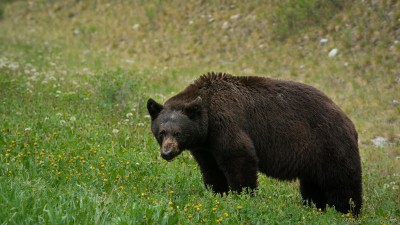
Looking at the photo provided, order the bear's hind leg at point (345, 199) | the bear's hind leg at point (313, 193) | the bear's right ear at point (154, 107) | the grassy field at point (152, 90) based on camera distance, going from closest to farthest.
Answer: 1. the grassy field at point (152, 90)
2. the bear's right ear at point (154, 107)
3. the bear's hind leg at point (345, 199)
4. the bear's hind leg at point (313, 193)

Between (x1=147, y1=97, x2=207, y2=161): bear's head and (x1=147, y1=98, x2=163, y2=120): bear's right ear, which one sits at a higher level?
(x1=147, y1=98, x2=163, y2=120): bear's right ear

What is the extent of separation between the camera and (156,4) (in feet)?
74.3

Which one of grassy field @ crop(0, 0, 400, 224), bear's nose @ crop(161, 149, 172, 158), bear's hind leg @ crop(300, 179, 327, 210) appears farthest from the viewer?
bear's hind leg @ crop(300, 179, 327, 210)

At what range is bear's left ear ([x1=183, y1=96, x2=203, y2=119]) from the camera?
23.1 ft

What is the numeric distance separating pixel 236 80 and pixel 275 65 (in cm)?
839

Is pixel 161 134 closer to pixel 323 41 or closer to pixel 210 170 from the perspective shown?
pixel 210 170

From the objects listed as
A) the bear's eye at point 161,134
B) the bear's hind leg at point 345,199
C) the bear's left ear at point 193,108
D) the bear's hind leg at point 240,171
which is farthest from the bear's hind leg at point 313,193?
the bear's eye at point 161,134

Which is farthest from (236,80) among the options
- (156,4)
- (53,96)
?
(156,4)

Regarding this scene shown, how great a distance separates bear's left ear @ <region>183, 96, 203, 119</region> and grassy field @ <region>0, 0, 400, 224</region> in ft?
3.28

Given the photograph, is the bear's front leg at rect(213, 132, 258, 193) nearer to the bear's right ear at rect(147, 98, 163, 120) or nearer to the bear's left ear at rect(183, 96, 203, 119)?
the bear's left ear at rect(183, 96, 203, 119)

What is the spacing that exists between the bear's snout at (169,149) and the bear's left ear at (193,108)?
0.40 meters

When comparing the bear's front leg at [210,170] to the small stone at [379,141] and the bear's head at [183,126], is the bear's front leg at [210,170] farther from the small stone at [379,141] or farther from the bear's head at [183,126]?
the small stone at [379,141]

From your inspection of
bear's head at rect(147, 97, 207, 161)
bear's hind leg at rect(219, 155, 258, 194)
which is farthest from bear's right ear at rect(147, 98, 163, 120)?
bear's hind leg at rect(219, 155, 258, 194)

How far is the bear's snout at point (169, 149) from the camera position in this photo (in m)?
6.80
